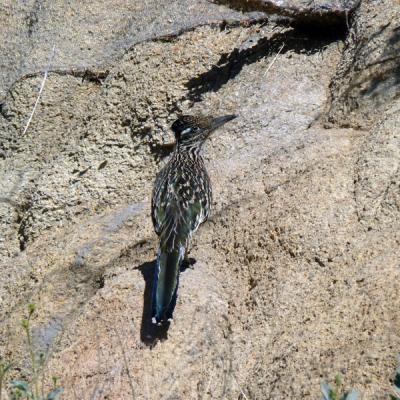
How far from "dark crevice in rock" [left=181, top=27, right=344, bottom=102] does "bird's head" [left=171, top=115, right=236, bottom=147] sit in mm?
365

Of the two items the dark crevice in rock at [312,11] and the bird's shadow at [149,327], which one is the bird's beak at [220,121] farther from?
the bird's shadow at [149,327]

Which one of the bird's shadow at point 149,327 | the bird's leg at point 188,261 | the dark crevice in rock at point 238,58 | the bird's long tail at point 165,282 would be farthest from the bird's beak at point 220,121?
the bird's shadow at point 149,327

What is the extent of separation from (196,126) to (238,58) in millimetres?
734

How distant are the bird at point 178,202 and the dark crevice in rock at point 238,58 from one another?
0.32 m

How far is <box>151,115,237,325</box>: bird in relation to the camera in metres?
5.99

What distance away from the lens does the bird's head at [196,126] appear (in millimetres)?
7289

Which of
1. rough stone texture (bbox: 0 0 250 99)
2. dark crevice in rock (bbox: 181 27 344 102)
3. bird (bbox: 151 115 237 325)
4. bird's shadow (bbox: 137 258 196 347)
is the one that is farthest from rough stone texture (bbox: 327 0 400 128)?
bird's shadow (bbox: 137 258 196 347)

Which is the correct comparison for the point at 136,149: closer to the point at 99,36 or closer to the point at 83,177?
the point at 83,177

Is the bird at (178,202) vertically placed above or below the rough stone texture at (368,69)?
below

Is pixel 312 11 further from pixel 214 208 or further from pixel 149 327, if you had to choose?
pixel 149 327

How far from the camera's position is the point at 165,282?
602 centimetres

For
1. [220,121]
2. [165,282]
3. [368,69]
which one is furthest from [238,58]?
[165,282]

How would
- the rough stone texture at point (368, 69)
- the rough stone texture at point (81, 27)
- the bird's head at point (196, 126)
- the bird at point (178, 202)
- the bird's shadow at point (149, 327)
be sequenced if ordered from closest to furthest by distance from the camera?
the bird's shadow at point (149, 327) < the bird at point (178, 202) < the rough stone texture at point (368, 69) < the bird's head at point (196, 126) < the rough stone texture at point (81, 27)

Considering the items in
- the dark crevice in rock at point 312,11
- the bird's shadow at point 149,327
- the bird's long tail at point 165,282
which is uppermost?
the dark crevice in rock at point 312,11
